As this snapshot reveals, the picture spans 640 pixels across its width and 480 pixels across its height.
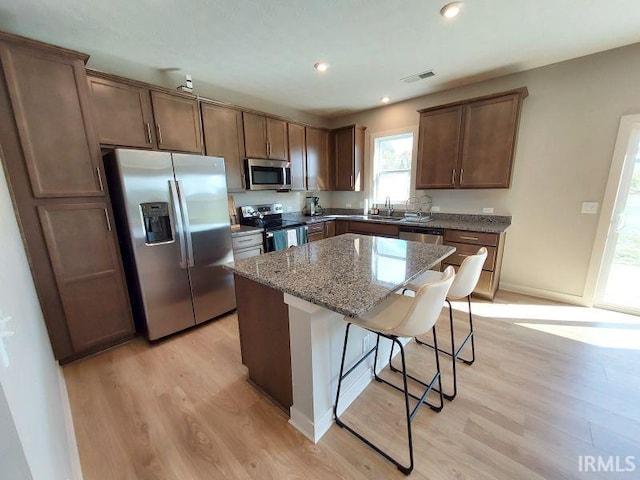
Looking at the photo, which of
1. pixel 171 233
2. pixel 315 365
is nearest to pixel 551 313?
pixel 315 365

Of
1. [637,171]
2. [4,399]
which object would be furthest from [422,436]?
[637,171]

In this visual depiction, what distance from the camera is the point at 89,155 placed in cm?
201

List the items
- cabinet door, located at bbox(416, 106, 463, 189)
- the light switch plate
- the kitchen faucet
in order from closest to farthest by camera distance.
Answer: the light switch plate → cabinet door, located at bbox(416, 106, 463, 189) → the kitchen faucet

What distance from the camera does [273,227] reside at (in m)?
3.25

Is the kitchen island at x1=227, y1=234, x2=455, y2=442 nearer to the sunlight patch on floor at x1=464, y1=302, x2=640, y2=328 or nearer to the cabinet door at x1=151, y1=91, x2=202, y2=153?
the sunlight patch on floor at x1=464, y1=302, x2=640, y2=328

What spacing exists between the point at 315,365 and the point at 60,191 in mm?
2245

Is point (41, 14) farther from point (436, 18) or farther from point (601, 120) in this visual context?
point (601, 120)

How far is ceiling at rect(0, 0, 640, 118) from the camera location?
1.78 meters

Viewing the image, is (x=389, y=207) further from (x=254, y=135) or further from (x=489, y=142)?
(x=254, y=135)

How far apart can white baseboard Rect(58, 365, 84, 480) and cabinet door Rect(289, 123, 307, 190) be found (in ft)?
10.2

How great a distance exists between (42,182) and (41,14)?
1150 millimetres

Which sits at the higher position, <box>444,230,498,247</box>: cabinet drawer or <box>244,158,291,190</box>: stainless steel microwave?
<box>244,158,291,190</box>: stainless steel microwave

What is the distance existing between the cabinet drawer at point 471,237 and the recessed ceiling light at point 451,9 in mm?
2080

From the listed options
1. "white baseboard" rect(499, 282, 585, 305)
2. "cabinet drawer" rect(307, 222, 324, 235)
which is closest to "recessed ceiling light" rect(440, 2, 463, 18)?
"cabinet drawer" rect(307, 222, 324, 235)
